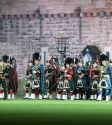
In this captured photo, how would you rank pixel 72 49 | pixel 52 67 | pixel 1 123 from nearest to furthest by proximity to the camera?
pixel 1 123, pixel 52 67, pixel 72 49

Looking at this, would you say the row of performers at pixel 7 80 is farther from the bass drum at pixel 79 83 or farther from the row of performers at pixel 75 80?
the bass drum at pixel 79 83

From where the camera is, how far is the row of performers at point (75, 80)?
1616 cm

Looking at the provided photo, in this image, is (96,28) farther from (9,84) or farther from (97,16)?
(9,84)

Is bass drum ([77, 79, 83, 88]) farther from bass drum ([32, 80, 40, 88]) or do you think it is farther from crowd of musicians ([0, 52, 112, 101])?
bass drum ([32, 80, 40, 88])

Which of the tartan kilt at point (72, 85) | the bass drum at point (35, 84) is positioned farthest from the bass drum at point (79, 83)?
the bass drum at point (35, 84)

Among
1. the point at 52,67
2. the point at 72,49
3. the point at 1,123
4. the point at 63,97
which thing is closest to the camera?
the point at 1,123

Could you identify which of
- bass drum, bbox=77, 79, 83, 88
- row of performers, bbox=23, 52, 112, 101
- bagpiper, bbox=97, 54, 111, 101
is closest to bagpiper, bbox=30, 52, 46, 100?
row of performers, bbox=23, 52, 112, 101

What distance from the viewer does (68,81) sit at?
1653 centimetres

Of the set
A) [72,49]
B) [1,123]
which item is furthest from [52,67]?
[1,123]

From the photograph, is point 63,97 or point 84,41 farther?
point 84,41

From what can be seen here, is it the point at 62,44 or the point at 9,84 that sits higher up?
the point at 62,44

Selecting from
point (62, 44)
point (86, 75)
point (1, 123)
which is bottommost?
point (1, 123)

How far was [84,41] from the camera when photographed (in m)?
22.2

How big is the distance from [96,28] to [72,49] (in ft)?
3.85
